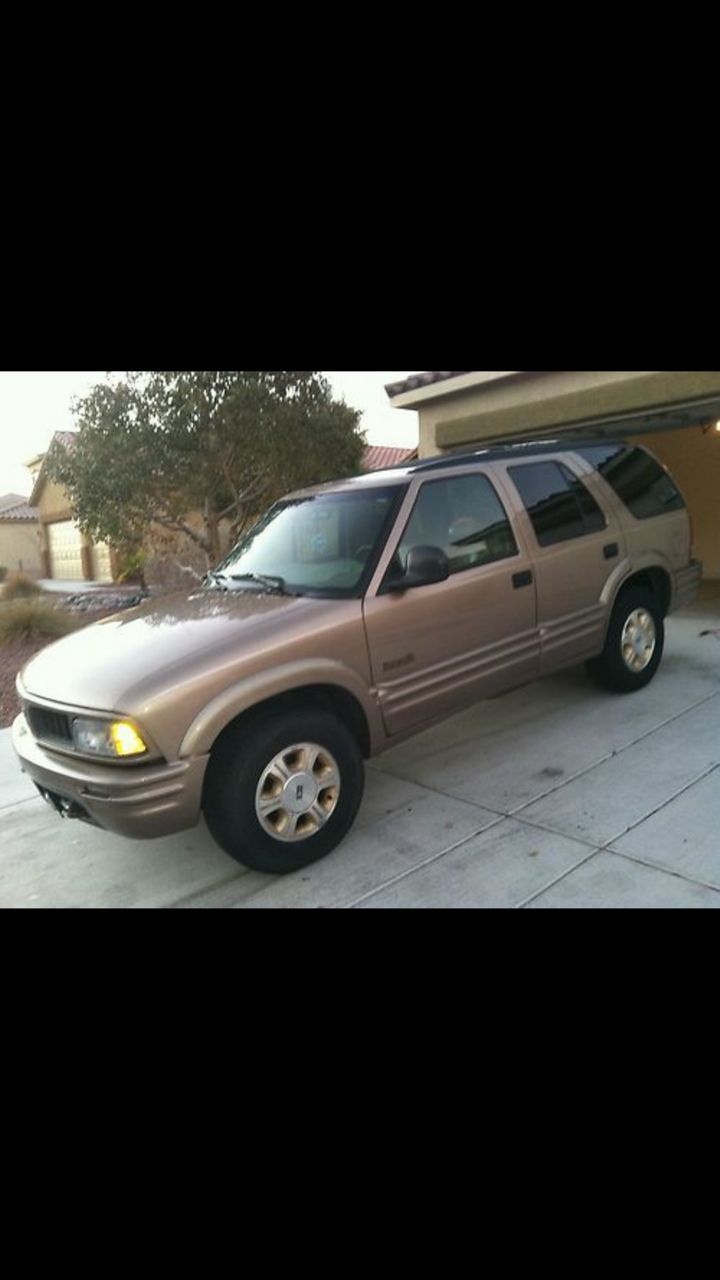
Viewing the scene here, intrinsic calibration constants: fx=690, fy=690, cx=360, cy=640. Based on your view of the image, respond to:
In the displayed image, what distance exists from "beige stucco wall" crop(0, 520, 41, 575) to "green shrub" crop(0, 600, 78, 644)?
2011cm

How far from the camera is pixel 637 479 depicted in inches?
207

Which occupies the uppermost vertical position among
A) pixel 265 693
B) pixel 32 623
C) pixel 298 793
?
pixel 265 693

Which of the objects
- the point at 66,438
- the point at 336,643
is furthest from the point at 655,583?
the point at 66,438

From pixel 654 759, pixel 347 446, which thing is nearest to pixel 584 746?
pixel 654 759

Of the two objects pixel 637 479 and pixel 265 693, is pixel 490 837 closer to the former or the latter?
pixel 265 693

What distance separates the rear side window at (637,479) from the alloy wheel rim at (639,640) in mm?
750

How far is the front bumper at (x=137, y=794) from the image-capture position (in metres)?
2.83

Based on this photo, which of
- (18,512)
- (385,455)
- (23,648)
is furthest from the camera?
(18,512)

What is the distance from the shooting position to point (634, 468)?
5.29 m

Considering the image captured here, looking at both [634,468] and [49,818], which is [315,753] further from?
[634,468]

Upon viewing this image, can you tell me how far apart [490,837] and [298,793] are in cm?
102

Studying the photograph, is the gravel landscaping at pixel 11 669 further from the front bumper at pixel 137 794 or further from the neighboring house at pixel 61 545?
the neighboring house at pixel 61 545

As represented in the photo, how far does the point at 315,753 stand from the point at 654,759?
7.20 feet

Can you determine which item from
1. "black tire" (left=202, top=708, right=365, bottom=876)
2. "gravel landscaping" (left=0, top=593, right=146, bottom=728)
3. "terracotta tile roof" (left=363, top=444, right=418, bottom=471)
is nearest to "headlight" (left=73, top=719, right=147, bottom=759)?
"black tire" (left=202, top=708, right=365, bottom=876)
